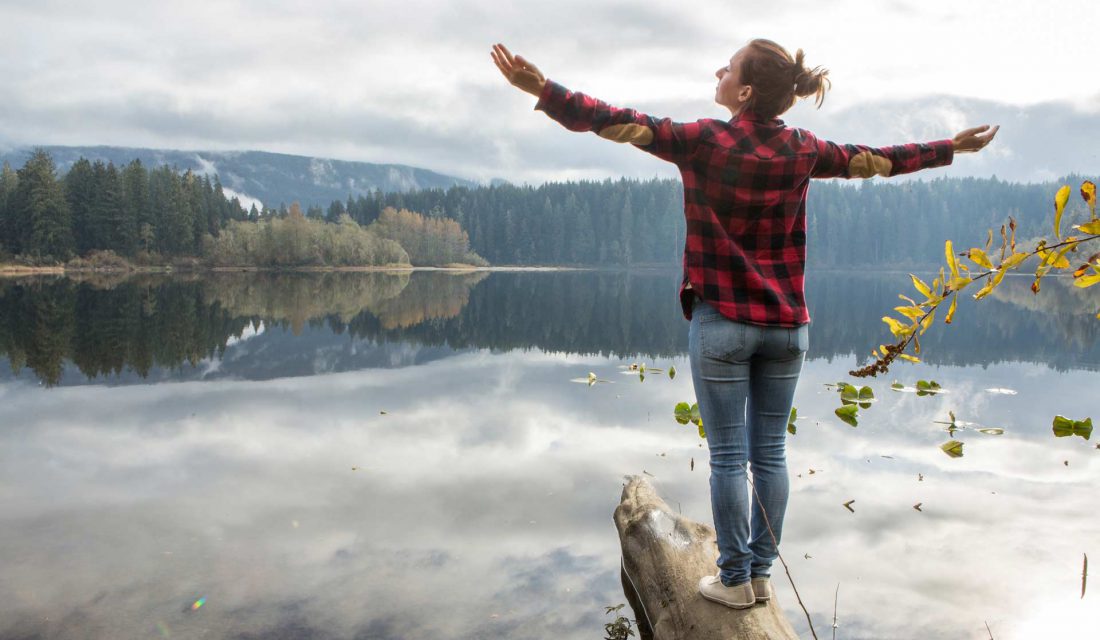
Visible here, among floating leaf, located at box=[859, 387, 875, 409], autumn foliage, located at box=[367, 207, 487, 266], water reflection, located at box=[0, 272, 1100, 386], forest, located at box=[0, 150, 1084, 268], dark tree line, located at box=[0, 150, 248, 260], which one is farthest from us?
autumn foliage, located at box=[367, 207, 487, 266]

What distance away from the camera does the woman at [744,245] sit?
10.0ft

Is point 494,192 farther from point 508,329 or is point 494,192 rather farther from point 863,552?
point 863,552

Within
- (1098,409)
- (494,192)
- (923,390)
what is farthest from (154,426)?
(494,192)

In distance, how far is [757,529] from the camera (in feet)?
11.2

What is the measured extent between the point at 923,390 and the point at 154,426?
30.3ft

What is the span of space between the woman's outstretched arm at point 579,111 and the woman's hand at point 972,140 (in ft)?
4.90

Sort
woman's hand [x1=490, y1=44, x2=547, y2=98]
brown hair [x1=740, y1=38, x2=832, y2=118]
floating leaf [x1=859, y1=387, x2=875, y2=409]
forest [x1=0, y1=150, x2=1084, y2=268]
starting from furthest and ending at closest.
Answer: forest [x1=0, y1=150, x2=1084, y2=268] → floating leaf [x1=859, y1=387, x2=875, y2=409] → brown hair [x1=740, y1=38, x2=832, y2=118] → woman's hand [x1=490, y1=44, x2=547, y2=98]

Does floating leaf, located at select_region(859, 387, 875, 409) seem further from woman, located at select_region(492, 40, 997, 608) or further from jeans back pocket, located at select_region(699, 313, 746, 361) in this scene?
A: jeans back pocket, located at select_region(699, 313, 746, 361)

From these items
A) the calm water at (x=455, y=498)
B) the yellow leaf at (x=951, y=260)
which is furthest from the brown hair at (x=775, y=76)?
the calm water at (x=455, y=498)

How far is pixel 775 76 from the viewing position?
304 cm

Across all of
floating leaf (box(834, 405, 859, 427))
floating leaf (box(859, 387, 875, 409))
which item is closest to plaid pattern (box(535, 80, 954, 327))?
floating leaf (box(834, 405, 859, 427))

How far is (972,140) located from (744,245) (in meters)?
1.29

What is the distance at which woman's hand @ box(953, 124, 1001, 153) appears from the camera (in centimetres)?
348

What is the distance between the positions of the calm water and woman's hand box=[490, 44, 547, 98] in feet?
8.73
